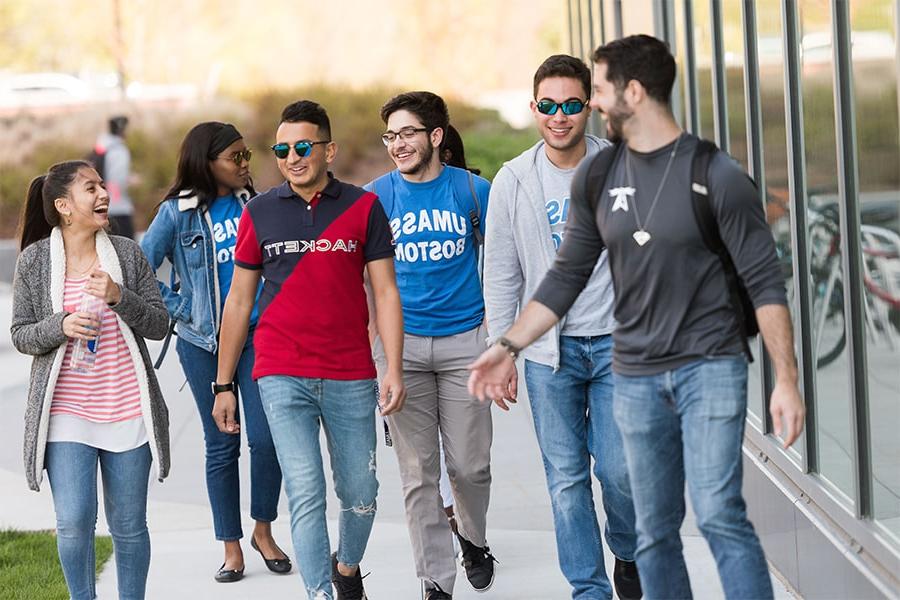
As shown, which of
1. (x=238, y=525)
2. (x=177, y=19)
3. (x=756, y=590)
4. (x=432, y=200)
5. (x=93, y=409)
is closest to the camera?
(x=756, y=590)

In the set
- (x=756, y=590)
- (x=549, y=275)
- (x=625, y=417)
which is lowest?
(x=756, y=590)

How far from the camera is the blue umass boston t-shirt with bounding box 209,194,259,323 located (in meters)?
6.84

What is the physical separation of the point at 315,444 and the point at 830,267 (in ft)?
6.38

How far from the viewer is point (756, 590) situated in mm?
4301

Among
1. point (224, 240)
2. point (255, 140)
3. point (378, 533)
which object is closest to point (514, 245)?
point (224, 240)

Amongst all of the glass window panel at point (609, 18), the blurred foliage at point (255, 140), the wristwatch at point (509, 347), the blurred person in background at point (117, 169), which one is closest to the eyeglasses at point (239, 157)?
the wristwatch at point (509, 347)

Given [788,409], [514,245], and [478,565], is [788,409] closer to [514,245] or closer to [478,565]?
[514,245]

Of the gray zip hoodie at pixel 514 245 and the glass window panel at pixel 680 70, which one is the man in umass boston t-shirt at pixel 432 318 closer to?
the gray zip hoodie at pixel 514 245

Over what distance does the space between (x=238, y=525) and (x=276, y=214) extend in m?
1.81

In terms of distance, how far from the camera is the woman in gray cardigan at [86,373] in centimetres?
548

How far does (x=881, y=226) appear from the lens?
499 centimetres

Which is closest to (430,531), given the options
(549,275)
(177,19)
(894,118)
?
(549,275)

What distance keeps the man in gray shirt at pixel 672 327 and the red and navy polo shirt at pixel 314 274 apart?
1.11 metres

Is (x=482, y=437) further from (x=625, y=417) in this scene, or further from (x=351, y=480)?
(x=625, y=417)
